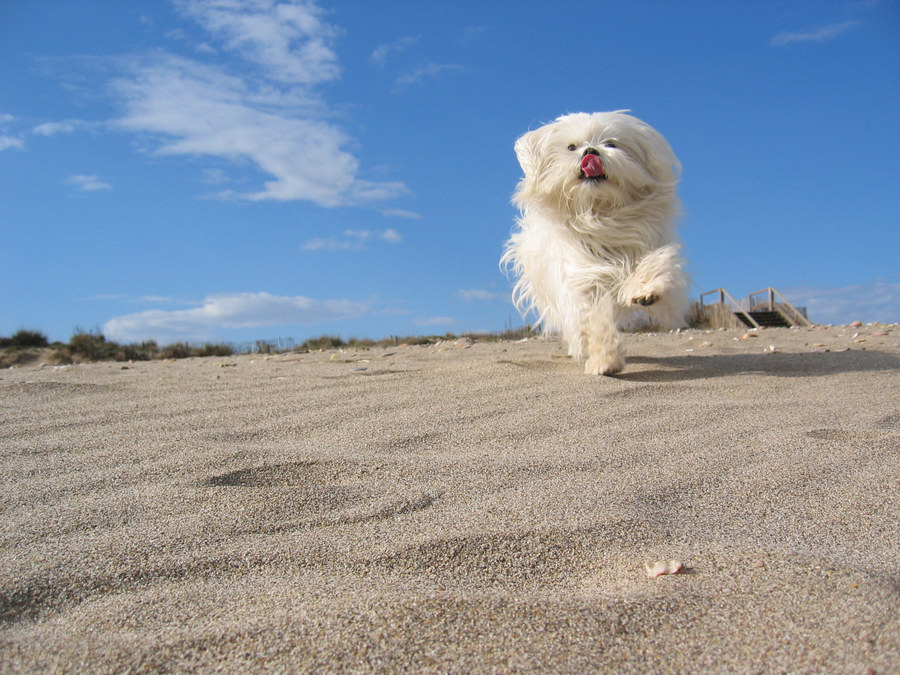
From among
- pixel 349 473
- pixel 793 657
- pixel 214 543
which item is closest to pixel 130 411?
pixel 349 473

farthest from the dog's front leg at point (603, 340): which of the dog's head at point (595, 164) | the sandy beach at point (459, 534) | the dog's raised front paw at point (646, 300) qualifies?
the dog's head at point (595, 164)

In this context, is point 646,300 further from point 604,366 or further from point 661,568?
point 661,568

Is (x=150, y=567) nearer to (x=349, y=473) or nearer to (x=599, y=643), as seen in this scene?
(x=349, y=473)

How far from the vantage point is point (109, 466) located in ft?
9.45

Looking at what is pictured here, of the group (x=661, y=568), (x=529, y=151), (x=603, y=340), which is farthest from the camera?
(x=529, y=151)

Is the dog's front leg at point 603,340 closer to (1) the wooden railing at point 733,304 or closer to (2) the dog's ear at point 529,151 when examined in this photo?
(2) the dog's ear at point 529,151

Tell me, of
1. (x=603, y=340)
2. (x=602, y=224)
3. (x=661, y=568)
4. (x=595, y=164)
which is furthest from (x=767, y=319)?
(x=661, y=568)

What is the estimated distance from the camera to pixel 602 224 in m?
5.11

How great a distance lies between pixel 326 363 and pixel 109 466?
3793mm

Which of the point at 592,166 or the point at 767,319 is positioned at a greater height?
the point at 592,166

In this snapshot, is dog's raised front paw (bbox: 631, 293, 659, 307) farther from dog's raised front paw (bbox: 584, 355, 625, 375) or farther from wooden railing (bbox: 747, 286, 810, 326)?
wooden railing (bbox: 747, 286, 810, 326)

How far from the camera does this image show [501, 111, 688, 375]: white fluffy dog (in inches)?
187

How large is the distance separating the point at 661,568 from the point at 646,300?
3082 mm

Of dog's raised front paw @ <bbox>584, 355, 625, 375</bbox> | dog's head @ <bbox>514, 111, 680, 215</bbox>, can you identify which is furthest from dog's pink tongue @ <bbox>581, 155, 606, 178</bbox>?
dog's raised front paw @ <bbox>584, 355, 625, 375</bbox>
